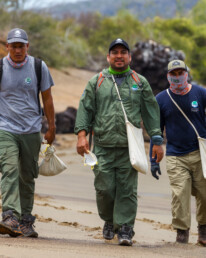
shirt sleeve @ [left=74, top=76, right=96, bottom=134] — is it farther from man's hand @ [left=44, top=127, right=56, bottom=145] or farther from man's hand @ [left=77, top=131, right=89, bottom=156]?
man's hand @ [left=44, top=127, right=56, bottom=145]

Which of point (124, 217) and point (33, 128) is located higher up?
point (33, 128)

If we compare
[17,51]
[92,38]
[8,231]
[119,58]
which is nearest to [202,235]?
[119,58]

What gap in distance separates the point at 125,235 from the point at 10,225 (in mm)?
1065

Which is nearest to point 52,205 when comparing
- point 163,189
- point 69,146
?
point 163,189

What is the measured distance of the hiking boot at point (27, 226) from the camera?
255 inches

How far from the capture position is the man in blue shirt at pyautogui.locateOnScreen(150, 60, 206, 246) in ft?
22.7

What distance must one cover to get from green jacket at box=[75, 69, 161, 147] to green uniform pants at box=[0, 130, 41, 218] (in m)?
0.52

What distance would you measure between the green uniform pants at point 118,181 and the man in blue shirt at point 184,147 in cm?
50

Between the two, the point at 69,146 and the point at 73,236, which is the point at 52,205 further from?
the point at 69,146

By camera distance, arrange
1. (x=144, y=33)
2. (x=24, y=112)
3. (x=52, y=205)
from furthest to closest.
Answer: (x=144, y=33) → (x=52, y=205) → (x=24, y=112)

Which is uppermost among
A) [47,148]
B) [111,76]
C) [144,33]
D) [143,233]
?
[144,33]

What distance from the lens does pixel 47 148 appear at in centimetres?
695

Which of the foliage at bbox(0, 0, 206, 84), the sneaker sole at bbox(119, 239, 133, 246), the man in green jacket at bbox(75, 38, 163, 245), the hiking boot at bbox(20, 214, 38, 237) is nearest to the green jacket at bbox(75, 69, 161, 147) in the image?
the man in green jacket at bbox(75, 38, 163, 245)

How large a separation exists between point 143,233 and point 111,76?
1.95 m
